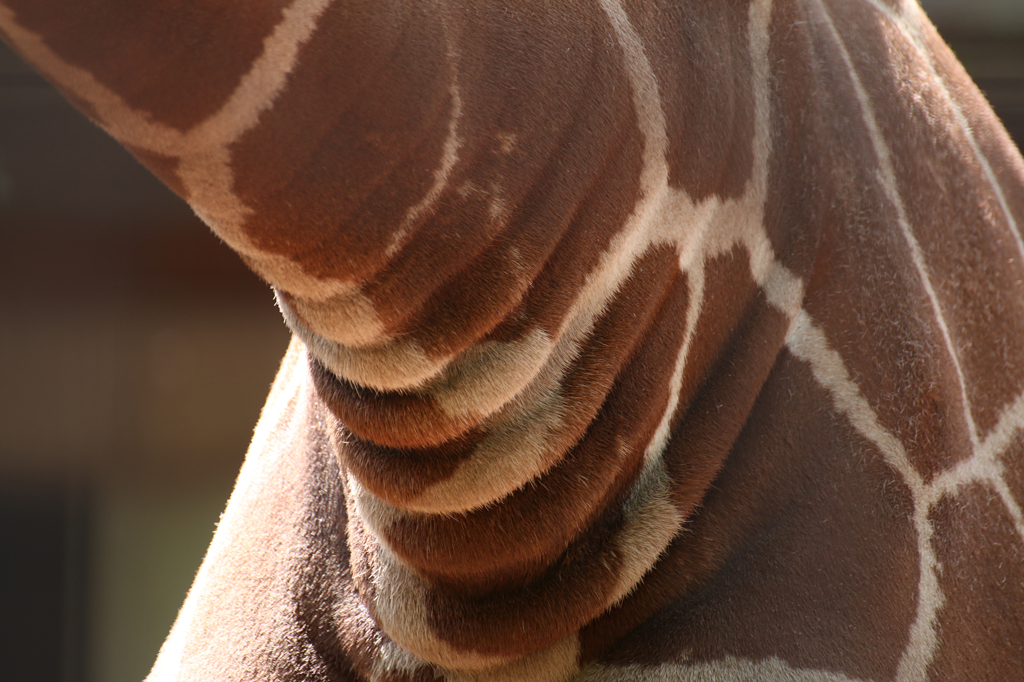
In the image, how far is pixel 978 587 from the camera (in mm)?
625

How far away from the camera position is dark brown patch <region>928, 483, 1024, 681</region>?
0.61 m

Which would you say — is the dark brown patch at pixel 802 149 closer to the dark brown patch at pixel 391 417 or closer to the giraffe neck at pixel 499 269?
the giraffe neck at pixel 499 269

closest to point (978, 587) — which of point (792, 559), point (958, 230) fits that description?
point (792, 559)

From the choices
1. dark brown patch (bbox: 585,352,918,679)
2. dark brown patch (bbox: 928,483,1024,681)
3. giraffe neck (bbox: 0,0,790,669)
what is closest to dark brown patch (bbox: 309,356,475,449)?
giraffe neck (bbox: 0,0,790,669)

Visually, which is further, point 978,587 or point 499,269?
point 978,587

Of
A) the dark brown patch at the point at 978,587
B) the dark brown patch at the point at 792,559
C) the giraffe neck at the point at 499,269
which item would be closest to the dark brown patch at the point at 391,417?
the giraffe neck at the point at 499,269

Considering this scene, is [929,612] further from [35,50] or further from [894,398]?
[35,50]

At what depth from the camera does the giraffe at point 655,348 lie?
0.50m

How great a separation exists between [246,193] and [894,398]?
0.42 metres

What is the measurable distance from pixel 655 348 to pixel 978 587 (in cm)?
26

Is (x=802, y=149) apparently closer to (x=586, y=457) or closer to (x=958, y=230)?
(x=958, y=230)

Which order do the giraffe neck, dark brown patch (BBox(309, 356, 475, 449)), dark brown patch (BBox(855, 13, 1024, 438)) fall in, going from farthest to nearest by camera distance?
dark brown patch (BBox(855, 13, 1024, 438)) → dark brown patch (BBox(309, 356, 475, 449)) → the giraffe neck

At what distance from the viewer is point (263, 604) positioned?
74 centimetres

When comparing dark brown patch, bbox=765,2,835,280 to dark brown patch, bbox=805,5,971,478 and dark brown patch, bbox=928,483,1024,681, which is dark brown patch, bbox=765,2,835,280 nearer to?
dark brown patch, bbox=805,5,971,478
